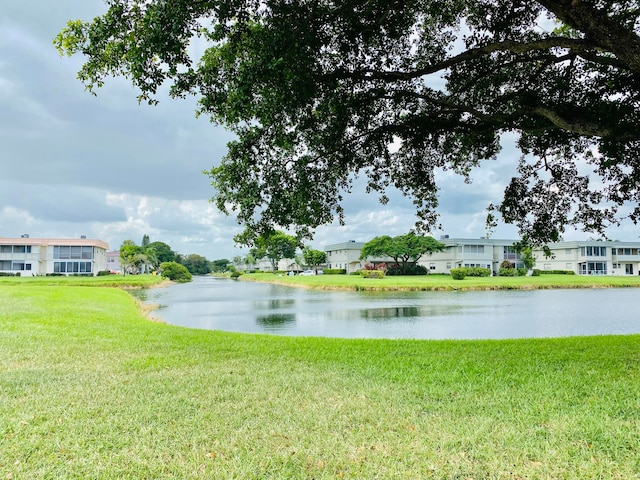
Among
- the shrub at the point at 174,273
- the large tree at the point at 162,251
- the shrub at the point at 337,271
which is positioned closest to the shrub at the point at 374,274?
the shrub at the point at 337,271

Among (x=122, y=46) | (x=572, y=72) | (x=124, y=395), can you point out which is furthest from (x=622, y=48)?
(x=124, y=395)

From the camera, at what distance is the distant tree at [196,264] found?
373 feet

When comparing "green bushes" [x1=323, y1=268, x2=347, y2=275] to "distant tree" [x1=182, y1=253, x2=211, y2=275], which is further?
"distant tree" [x1=182, y1=253, x2=211, y2=275]

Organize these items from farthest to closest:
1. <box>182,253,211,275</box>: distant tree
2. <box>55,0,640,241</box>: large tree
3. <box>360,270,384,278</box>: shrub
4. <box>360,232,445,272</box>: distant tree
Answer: <box>182,253,211,275</box>: distant tree, <box>360,232,445,272</box>: distant tree, <box>360,270,384,278</box>: shrub, <box>55,0,640,241</box>: large tree

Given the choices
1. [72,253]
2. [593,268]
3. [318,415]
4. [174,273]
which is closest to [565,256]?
[593,268]

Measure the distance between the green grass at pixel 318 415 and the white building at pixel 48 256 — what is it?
56.9m

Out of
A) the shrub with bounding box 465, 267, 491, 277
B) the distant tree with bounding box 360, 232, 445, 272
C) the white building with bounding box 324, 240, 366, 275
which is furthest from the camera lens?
the white building with bounding box 324, 240, 366, 275

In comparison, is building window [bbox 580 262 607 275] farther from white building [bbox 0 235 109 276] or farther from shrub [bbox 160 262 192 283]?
white building [bbox 0 235 109 276]

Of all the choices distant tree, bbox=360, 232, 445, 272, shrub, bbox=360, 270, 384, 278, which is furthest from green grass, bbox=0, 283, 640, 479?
distant tree, bbox=360, 232, 445, 272

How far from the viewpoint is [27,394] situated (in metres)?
4.78

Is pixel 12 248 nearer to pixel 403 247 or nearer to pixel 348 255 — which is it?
A: pixel 348 255

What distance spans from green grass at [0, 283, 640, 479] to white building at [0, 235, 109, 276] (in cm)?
5695

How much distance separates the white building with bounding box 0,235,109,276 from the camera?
5406cm

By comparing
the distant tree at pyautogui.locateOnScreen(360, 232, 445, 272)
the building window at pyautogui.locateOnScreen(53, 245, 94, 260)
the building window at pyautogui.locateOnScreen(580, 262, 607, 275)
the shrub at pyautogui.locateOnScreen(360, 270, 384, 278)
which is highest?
the distant tree at pyautogui.locateOnScreen(360, 232, 445, 272)
